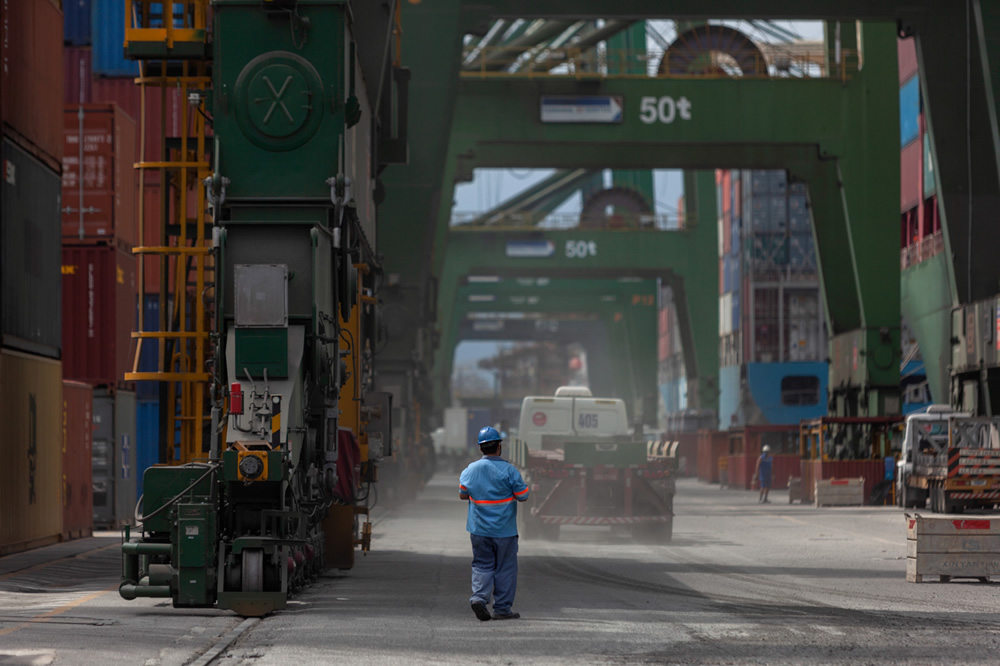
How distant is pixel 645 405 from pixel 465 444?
52.5 ft

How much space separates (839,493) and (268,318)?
26.6m

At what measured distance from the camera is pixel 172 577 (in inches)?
482

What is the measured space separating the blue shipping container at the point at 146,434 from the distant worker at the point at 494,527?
16.6 meters

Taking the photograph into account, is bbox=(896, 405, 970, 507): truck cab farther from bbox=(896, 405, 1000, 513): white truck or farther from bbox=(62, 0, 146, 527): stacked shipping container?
bbox=(62, 0, 146, 527): stacked shipping container

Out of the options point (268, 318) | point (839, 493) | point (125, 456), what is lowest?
point (839, 493)

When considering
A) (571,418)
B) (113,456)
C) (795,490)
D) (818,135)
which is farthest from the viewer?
(795,490)

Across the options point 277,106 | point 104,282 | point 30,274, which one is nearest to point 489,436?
point 277,106

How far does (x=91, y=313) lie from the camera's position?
85.1 ft

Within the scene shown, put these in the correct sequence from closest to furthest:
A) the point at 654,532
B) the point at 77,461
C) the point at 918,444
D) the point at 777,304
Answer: the point at 654,532 < the point at 77,461 < the point at 918,444 < the point at 777,304

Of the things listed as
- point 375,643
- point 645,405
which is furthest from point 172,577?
point 645,405

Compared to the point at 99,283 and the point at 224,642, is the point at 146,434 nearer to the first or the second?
the point at 99,283

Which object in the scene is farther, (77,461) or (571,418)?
(571,418)

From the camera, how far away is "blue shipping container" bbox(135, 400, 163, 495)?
91.2ft

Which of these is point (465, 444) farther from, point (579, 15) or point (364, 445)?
point (364, 445)
